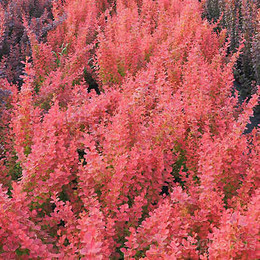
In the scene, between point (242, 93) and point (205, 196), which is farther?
point (242, 93)

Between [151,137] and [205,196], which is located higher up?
[151,137]

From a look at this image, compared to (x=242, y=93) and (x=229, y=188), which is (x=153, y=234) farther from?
(x=242, y=93)

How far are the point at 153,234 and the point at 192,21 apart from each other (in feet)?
13.1

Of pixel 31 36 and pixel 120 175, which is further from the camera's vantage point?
pixel 31 36

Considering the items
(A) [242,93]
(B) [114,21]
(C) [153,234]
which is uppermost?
(B) [114,21]

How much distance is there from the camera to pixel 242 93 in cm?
498

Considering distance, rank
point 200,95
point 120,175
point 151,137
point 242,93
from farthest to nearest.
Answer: point 242,93
point 200,95
point 151,137
point 120,175

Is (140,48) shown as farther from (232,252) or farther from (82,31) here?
(232,252)

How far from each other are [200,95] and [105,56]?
4.65 feet

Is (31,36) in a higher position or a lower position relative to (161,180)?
higher

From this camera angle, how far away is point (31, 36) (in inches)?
154

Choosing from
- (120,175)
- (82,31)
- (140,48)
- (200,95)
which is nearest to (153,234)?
(120,175)

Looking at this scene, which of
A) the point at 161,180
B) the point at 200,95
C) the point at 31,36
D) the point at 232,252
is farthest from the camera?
the point at 31,36

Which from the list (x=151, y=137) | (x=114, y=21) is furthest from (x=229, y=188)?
(x=114, y=21)
